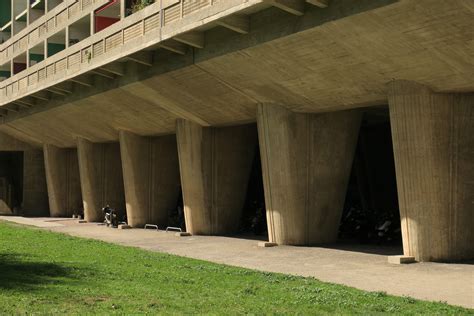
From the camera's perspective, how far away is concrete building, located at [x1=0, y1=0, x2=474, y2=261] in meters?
17.7

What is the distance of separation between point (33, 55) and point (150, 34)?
22609 mm

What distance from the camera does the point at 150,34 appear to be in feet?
78.6

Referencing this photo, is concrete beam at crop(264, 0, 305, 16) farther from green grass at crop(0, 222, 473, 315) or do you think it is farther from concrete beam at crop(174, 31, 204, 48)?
green grass at crop(0, 222, 473, 315)

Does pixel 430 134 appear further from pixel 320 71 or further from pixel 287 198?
pixel 287 198

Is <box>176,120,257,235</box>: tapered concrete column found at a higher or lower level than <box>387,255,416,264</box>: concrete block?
higher

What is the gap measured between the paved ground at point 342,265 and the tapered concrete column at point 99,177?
13.0 m

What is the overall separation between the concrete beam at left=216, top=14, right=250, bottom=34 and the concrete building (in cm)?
3

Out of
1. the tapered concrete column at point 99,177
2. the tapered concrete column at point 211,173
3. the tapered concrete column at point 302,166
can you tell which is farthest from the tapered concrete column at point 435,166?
the tapered concrete column at point 99,177

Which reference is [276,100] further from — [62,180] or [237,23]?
[62,180]

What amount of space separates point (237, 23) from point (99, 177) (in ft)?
76.8

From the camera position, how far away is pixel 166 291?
13.5 metres

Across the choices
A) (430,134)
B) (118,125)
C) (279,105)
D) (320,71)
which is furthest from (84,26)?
(430,134)

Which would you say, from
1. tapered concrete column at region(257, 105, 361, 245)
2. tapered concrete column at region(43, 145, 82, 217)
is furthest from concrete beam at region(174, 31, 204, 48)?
tapered concrete column at region(43, 145, 82, 217)

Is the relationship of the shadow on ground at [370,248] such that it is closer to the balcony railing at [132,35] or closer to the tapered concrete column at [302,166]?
the tapered concrete column at [302,166]
